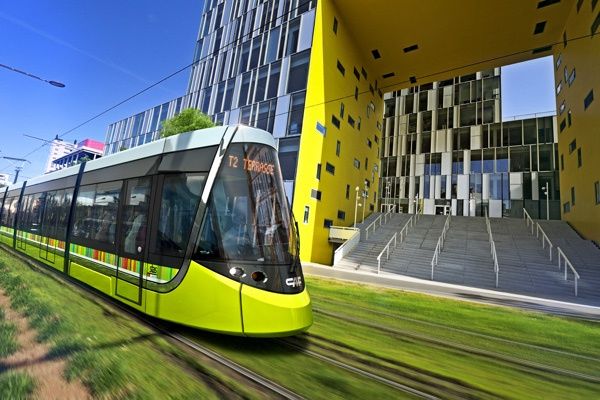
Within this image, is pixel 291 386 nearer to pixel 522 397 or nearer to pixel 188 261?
pixel 188 261

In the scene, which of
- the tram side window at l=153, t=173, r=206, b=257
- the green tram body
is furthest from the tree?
the tram side window at l=153, t=173, r=206, b=257

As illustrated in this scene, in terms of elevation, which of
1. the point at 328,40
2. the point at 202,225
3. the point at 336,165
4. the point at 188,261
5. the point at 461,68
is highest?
the point at 461,68

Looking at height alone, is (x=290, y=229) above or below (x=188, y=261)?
above

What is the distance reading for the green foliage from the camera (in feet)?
9.37

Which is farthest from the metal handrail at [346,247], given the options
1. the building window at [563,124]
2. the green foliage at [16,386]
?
the building window at [563,124]

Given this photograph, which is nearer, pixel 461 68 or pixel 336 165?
pixel 336 165

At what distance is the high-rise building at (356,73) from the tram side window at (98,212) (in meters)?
13.3

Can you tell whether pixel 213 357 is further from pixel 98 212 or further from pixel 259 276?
pixel 98 212

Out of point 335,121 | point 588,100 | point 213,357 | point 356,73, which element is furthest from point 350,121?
point 213,357

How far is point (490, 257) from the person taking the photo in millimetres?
17094

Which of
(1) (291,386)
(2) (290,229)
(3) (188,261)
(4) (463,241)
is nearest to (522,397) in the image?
(1) (291,386)

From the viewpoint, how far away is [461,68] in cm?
2991

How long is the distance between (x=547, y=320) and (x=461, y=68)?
92.1ft

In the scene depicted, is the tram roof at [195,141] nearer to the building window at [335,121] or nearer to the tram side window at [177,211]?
the tram side window at [177,211]
